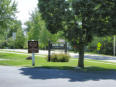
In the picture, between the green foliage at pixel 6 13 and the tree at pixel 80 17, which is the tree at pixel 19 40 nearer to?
the green foliage at pixel 6 13

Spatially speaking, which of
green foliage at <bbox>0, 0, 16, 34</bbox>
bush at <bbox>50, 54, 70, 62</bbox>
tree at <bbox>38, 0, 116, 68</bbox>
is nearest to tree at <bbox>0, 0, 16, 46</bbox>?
green foliage at <bbox>0, 0, 16, 34</bbox>

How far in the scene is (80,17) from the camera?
13336mm

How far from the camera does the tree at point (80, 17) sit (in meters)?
12.2

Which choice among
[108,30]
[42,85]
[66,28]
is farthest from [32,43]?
[42,85]

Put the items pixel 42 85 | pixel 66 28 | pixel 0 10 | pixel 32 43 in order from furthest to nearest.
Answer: pixel 0 10
pixel 32 43
pixel 66 28
pixel 42 85

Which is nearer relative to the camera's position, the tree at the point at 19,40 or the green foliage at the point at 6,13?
the green foliage at the point at 6,13

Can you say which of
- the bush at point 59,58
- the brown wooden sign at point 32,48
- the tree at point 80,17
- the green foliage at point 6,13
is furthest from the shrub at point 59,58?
the green foliage at point 6,13

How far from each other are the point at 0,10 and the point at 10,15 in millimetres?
2078

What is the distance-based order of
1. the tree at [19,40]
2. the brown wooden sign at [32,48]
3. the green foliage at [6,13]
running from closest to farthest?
1. the brown wooden sign at [32,48]
2. the green foliage at [6,13]
3. the tree at [19,40]

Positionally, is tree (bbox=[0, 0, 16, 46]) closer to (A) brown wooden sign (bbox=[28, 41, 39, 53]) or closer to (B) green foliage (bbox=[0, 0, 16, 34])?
(B) green foliage (bbox=[0, 0, 16, 34])

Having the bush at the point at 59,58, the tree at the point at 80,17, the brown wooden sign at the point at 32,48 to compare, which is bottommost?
Answer: the bush at the point at 59,58

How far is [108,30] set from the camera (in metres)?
12.8

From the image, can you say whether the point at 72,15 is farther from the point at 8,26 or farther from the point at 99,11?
the point at 8,26

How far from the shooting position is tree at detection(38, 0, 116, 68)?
12250 millimetres
